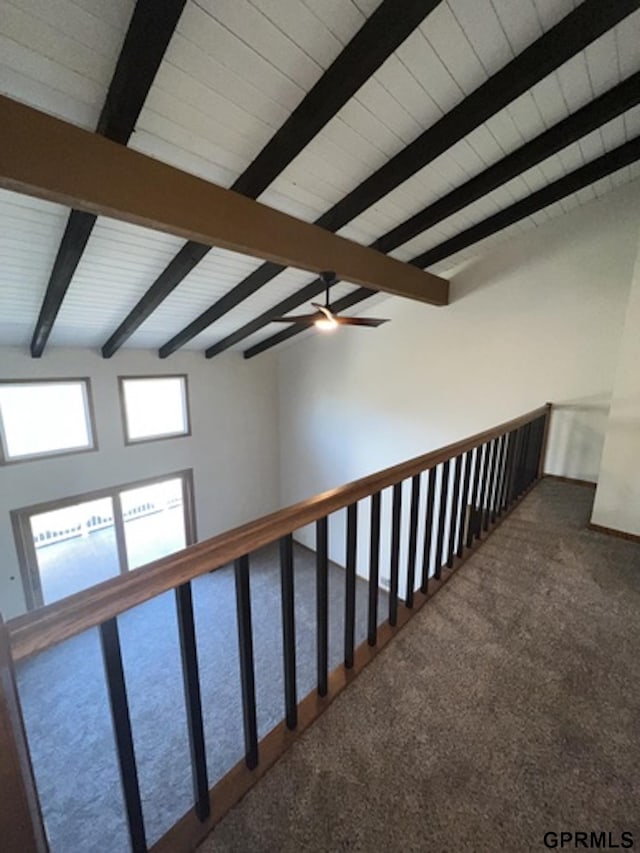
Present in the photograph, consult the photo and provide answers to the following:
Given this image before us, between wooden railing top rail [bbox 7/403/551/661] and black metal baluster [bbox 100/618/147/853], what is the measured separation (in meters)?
0.07

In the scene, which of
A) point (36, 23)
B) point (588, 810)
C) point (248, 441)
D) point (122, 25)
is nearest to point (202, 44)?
point (122, 25)

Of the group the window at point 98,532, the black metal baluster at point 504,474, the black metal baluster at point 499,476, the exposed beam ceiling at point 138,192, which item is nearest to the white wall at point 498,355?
the black metal baluster at point 504,474

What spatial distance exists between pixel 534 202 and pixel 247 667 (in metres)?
4.14

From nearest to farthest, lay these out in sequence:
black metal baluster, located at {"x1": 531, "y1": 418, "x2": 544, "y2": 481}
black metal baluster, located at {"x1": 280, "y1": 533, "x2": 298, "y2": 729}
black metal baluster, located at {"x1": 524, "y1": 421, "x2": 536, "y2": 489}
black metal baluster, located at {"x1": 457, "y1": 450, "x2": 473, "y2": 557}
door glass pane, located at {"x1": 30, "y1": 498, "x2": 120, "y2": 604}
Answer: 1. black metal baluster, located at {"x1": 280, "y1": 533, "x2": 298, "y2": 729}
2. black metal baluster, located at {"x1": 457, "y1": 450, "x2": 473, "y2": 557}
3. black metal baluster, located at {"x1": 524, "y1": 421, "x2": 536, "y2": 489}
4. black metal baluster, located at {"x1": 531, "y1": 418, "x2": 544, "y2": 481}
5. door glass pane, located at {"x1": 30, "y1": 498, "x2": 120, "y2": 604}

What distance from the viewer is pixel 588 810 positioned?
3.72ft

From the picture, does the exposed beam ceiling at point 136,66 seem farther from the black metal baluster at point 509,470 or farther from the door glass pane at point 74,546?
the door glass pane at point 74,546

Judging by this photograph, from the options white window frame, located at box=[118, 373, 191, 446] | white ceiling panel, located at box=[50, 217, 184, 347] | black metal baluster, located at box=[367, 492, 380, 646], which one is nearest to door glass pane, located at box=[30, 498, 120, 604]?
white window frame, located at box=[118, 373, 191, 446]

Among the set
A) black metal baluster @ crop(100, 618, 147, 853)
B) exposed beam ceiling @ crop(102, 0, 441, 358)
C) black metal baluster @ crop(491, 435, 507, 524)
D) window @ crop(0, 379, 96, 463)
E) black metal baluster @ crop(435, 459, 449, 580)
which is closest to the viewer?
black metal baluster @ crop(100, 618, 147, 853)

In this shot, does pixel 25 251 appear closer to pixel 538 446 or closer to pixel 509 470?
pixel 509 470

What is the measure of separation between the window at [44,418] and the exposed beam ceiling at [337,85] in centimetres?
369

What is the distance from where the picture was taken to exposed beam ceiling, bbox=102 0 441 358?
4.98 ft

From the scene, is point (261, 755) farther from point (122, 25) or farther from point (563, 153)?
point (563, 153)

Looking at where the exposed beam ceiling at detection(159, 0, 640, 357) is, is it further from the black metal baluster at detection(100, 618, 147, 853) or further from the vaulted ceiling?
the black metal baluster at detection(100, 618, 147, 853)

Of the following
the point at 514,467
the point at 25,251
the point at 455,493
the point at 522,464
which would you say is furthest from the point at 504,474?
the point at 25,251
